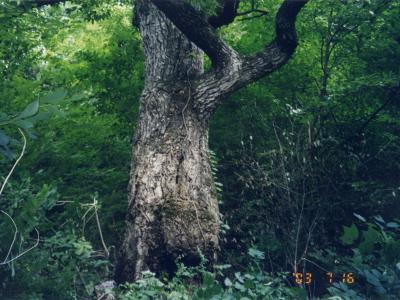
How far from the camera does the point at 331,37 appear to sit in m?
9.59

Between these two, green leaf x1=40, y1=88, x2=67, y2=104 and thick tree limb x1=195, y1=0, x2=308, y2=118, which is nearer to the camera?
green leaf x1=40, y1=88, x2=67, y2=104

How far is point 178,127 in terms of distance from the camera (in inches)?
299

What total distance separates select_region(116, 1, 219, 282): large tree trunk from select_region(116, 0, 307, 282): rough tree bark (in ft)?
0.04

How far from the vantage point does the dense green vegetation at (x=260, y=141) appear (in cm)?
813

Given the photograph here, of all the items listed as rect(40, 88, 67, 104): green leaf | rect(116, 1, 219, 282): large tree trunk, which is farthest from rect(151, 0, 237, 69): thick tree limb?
rect(40, 88, 67, 104): green leaf

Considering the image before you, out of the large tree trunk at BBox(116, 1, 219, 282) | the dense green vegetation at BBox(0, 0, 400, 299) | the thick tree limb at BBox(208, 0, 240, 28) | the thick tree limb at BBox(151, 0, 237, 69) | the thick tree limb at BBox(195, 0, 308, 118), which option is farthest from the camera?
the thick tree limb at BBox(208, 0, 240, 28)

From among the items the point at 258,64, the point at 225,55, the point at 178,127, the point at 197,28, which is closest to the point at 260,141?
the point at 258,64

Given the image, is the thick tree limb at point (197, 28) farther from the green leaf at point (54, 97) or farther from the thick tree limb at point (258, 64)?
the green leaf at point (54, 97)

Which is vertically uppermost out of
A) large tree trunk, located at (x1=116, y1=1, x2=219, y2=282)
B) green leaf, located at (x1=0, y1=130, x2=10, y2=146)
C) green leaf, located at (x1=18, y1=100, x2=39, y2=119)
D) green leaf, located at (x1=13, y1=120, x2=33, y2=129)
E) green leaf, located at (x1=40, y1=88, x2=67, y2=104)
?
green leaf, located at (x1=40, y1=88, x2=67, y2=104)

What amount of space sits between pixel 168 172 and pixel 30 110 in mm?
5654

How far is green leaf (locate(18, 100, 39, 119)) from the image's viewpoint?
5.36 ft

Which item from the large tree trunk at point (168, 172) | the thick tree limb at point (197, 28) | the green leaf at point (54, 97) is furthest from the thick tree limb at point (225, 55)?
the green leaf at point (54, 97)

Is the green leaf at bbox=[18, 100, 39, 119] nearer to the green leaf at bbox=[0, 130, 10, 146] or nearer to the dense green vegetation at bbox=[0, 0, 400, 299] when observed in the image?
the green leaf at bbox=[0, 130, 10, 146]

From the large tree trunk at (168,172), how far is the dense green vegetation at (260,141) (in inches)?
15.2
